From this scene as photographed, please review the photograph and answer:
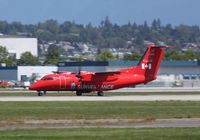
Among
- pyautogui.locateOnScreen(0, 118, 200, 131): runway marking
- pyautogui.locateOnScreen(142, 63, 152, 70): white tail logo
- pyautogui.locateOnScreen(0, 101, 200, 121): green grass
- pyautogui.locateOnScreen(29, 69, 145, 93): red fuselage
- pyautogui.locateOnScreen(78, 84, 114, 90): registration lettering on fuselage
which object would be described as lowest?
pyautogui.locateOnScreen(0, 118, 200, 131): runway marking

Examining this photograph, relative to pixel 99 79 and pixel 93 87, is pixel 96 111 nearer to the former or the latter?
pixel 93 87

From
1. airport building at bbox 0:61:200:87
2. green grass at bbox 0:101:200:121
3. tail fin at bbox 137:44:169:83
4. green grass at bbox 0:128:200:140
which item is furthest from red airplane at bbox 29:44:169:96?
airport building at bbox 0:61:200:87

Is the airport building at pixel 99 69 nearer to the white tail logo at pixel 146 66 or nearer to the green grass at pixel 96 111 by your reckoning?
the white tail logo at pixel 146 66

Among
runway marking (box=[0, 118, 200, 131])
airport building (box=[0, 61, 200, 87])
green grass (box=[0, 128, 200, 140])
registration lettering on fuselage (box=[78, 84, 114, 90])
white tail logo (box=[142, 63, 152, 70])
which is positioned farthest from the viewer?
airport building (box=[0, 61, 200, 87])

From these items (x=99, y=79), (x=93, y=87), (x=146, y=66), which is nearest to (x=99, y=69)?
(x=146, y=66)

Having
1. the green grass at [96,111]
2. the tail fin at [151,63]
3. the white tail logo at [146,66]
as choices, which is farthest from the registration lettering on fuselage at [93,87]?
the green grass at [96,111]

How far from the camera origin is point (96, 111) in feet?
150

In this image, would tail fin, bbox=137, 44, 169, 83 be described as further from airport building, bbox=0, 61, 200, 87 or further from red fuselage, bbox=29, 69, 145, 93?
airport building, bbox=0, 61, 200, 87

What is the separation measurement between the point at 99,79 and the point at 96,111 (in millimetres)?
32252

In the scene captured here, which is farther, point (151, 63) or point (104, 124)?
point (151, 63)

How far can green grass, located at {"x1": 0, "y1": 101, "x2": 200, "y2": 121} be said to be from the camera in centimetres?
4150

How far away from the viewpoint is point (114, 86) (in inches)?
3076

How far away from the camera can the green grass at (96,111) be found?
41.5 m

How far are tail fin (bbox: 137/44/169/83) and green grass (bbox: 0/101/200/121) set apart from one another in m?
25.3
